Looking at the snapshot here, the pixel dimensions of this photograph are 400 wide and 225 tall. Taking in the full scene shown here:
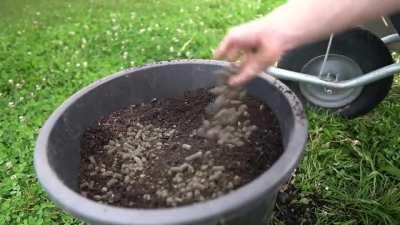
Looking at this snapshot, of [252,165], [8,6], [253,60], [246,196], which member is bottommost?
[8,6]

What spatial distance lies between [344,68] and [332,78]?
0.08 meters

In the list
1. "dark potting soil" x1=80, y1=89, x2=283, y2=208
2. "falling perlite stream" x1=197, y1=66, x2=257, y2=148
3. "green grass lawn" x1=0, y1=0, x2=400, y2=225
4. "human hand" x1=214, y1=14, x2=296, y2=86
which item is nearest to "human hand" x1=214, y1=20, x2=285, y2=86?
"human hand" x1=214, y1=14, x2=296, y2=86

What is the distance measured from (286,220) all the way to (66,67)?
6.24 ft

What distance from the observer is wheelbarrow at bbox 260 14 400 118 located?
242 cm

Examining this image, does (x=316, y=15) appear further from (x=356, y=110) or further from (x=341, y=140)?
(x=356, y=110)

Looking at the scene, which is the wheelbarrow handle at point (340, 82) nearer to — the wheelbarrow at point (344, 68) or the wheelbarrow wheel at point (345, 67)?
the wheelbarrow at point (344, 68)

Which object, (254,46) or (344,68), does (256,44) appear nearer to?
(254,46)

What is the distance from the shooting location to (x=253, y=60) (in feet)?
4.06

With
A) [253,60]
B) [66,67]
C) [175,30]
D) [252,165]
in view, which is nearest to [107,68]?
[66,67]

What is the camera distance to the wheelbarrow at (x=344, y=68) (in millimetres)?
2418

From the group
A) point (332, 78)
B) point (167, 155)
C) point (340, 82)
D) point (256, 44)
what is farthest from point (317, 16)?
point (332, 78)

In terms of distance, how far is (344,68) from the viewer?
2549 mm

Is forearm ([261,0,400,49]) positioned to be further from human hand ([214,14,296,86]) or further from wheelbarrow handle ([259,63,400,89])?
wheelbarrow handle ([259,63,400,89])

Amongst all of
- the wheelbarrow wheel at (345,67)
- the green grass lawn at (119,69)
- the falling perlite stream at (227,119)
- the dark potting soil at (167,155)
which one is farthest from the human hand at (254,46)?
the wheelbarrow wheel at (345,67)
